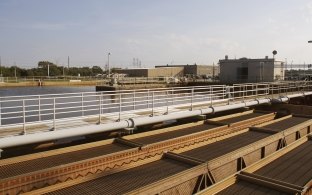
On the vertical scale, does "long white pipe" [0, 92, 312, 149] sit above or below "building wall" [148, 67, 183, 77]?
below

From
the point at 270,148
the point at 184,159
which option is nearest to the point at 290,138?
the point at 270,148

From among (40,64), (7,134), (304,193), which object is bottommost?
(304,193)

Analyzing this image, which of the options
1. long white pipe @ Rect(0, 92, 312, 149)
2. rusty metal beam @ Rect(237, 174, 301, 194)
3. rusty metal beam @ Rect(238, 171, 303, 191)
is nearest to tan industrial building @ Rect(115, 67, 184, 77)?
long white pipe @ Rect(0, 92, 312, 149)

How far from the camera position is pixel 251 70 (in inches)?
2170

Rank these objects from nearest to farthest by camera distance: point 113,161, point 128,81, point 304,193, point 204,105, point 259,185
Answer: point 304,193
point 259,185
point 113,161
point 204,105
point 128,81

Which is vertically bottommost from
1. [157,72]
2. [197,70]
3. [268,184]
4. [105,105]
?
[268,184]

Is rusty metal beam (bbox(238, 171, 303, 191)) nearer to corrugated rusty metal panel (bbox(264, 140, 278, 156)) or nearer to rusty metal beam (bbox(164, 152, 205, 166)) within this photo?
rusty metal beam (bbox(164, 152, 205, 166))

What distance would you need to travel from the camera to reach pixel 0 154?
909 cm

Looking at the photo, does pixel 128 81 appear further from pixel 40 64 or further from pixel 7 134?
pixel 40 64

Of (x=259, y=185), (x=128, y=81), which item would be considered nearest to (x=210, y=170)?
(x=259, y=185)

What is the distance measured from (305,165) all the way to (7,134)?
9.39 m

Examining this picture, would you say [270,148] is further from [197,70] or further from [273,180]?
[197,70]

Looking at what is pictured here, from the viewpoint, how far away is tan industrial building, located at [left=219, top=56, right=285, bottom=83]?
53094 millimetres

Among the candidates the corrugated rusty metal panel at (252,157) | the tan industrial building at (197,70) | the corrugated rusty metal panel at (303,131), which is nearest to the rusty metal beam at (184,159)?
the corrugated rusty metal panel at (252,157)
